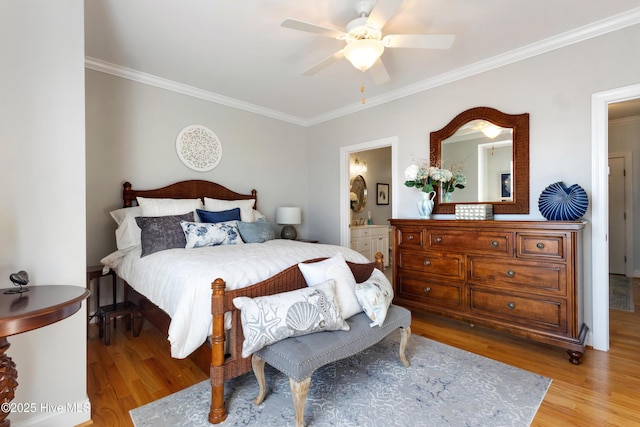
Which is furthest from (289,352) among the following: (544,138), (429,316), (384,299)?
(544,138)

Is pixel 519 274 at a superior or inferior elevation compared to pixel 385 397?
superior

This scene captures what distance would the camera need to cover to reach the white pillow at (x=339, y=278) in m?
1.99

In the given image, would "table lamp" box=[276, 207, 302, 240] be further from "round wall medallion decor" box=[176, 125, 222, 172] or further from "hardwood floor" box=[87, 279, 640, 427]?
"hardwood floor" box=[87, 279, 640, 427]

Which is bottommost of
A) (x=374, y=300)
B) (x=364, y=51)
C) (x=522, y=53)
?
(x=374, y=300)

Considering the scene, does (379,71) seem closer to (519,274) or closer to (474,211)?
(474,211)

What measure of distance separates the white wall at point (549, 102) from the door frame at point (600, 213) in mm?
36

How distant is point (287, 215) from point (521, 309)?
2963mm

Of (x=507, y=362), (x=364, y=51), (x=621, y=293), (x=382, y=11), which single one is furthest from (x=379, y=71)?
(x=621, y=293)

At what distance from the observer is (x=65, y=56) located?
161 cm

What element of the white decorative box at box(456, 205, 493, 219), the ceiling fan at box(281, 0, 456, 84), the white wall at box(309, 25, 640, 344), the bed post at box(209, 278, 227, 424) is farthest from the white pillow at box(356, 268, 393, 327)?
the white wall at box(309, 25, 640, 344)

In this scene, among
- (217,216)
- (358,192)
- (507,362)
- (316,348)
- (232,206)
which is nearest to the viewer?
(316,348)

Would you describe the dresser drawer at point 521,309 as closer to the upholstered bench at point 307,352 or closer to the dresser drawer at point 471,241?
the dresser drawer at point 471,241

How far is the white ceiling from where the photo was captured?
2.20 metres

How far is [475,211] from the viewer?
2912 mm
